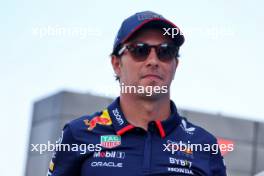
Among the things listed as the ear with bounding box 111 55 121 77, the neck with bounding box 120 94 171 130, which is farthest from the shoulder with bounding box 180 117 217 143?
the ear with bounding box 111 55 121 77

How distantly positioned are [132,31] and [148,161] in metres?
0.76

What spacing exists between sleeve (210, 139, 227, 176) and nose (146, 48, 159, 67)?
699 millimetres

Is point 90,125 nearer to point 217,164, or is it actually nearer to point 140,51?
point 140,51

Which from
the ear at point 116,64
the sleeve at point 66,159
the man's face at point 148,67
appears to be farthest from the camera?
the ear at point 116,64

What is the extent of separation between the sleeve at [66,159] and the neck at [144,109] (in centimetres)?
37

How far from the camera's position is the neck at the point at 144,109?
4066mm

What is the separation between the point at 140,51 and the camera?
4094 millimetres

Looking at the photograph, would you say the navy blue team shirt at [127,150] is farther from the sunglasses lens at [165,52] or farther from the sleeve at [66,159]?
the sunglasses lens at [165,52]

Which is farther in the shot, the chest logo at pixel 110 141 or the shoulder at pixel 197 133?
the shoulder at pixel 197 133

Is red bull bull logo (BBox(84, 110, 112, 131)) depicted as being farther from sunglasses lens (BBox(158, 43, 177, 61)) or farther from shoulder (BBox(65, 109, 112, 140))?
sunglasses lens (BBox(158, 43, 177, 61))

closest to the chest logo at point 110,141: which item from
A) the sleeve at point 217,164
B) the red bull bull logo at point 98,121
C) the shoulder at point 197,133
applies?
the red bull bull logo at point 98,121

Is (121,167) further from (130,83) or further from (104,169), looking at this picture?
(130,83)

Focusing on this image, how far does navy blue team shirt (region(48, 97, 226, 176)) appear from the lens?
13.2 feet

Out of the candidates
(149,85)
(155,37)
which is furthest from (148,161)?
(155,37)
